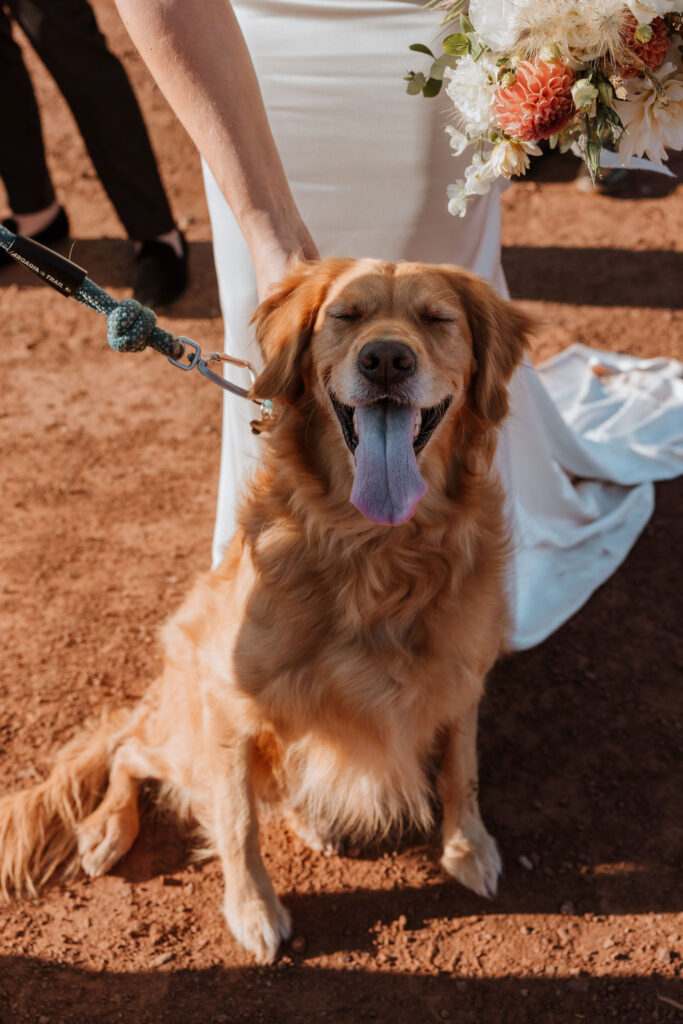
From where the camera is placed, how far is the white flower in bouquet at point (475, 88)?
6.02 ft

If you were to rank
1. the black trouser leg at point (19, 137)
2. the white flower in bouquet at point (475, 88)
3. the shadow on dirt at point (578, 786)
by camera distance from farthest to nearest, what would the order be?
1. the black trouser leg at point (19, 137)
2. the shadow on dirt at point (578, 786)
3. the white flower in bouquet at point (475, 88)

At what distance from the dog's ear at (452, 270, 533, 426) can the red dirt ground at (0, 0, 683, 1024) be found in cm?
137

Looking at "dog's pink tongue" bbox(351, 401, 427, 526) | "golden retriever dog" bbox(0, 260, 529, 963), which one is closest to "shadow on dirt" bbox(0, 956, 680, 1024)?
"golden retriever dog" bbox(0, 260, 529, 963)

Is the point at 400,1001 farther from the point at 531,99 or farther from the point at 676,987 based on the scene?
the point at 531,99

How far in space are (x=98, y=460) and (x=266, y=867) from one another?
2.23m

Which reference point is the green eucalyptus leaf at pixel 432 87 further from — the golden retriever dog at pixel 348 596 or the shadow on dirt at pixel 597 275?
the shadow on dirt at pixel 597 275

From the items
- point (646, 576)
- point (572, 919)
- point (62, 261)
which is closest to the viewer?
point (62, 261)

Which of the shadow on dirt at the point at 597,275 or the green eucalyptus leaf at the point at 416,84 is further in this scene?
the shadow on dirt at the point at 597,275

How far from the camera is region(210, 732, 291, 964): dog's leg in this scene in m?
2.47

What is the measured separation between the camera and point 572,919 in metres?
2.60

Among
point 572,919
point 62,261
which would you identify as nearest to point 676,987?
point 572,919

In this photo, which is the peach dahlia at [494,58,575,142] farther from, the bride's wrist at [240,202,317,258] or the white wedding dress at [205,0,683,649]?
the white wedding dress at [205,0,683,649]

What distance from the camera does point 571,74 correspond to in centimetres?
176

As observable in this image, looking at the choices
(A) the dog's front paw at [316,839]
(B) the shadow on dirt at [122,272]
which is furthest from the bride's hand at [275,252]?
(B) the shadow on dirt at [122,272]
